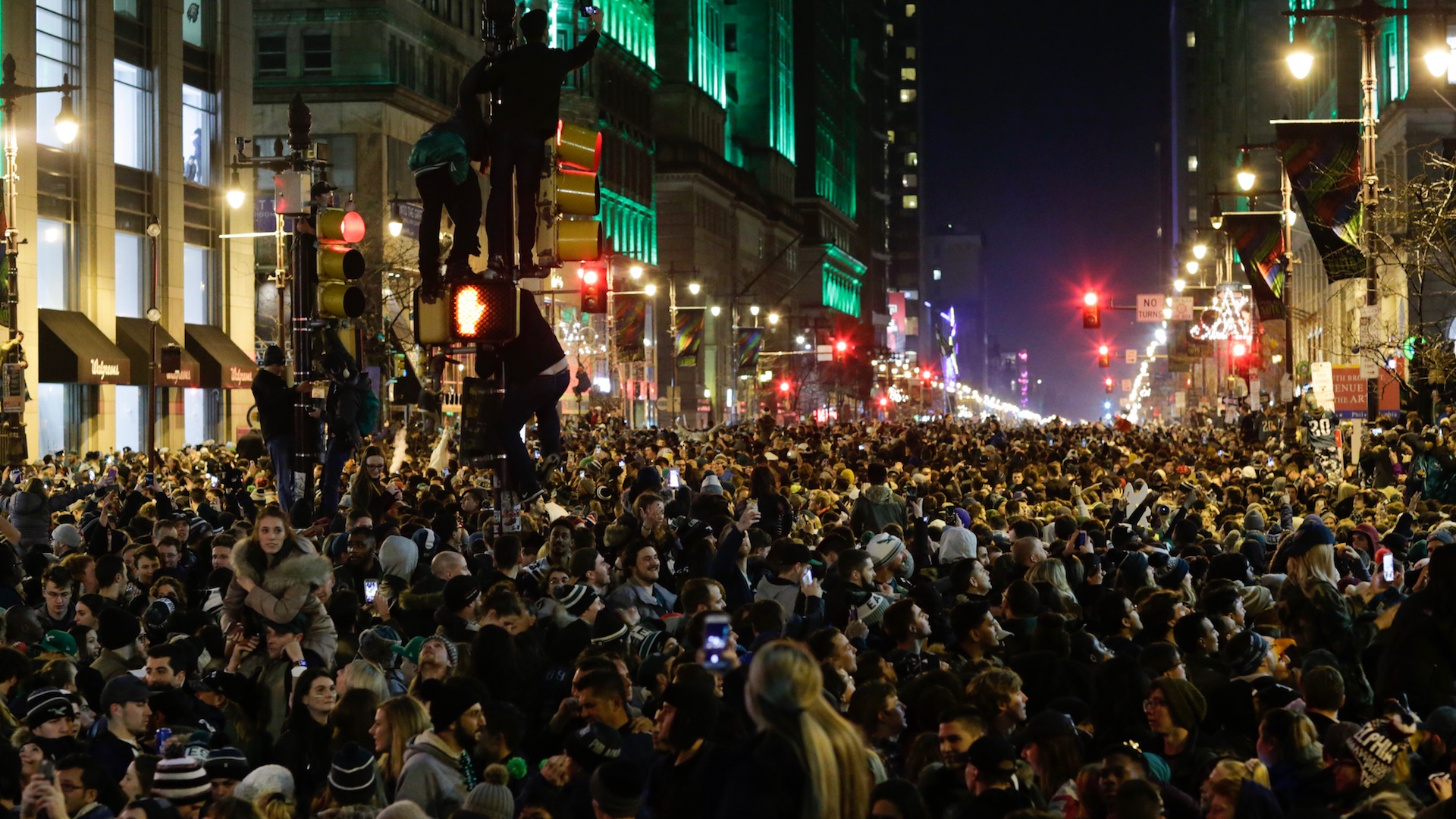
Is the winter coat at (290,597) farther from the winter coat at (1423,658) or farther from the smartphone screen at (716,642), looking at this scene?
the winter coat at (1423,658)

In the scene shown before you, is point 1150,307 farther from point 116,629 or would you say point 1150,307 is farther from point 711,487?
point 116,629

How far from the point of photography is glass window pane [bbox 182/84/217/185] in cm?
5256

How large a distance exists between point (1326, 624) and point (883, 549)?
133 inches

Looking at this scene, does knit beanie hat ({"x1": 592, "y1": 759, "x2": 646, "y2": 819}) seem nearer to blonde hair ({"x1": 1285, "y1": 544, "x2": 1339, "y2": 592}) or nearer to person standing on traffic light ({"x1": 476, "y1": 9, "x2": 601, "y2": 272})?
blonde hair ({"x1": 1285, "y1": 544, "x2": 1339, "y2": 592})

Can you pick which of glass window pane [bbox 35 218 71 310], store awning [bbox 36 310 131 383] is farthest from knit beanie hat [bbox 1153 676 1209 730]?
glass window pane [bbox 35 218 71 310]

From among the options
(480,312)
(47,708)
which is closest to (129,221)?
(480,312)

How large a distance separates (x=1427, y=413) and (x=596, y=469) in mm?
19501

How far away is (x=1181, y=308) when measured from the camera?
61.8 m

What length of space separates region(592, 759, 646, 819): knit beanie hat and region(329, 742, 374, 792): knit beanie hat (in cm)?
96

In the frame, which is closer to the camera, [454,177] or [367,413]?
[454,177]

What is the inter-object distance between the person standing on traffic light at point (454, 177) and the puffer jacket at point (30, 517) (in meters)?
5.83

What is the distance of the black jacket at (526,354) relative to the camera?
14.5 m

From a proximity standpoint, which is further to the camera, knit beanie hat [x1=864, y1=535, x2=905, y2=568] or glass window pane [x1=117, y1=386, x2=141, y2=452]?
glass window pane [x1=117, y1=386, x2=141, y2=452]

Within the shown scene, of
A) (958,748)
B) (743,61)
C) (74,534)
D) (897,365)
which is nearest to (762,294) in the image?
(743,61)
